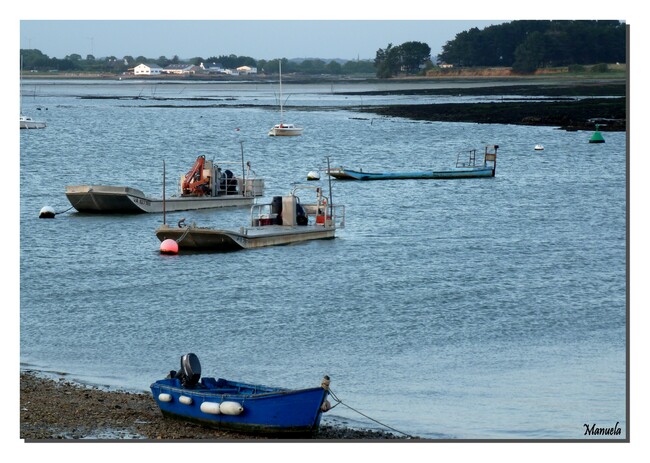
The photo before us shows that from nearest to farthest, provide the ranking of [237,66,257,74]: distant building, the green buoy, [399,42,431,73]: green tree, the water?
the water
[399,42,431,73]: green tree
[237,66,257,74]: distant building
the green buoy

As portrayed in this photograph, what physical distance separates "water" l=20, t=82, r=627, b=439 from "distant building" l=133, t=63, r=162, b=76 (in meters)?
3.73

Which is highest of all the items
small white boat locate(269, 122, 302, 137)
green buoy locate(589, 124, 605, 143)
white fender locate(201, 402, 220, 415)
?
small white boat locate(269, 122, 302, 137)

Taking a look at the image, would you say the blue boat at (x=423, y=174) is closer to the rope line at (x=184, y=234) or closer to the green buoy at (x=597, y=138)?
the green buoy at (x=597, y=138)

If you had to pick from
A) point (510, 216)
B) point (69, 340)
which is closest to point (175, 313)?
point (69, 340)

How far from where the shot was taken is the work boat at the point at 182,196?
43.2m

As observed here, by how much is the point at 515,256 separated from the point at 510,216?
390 inches

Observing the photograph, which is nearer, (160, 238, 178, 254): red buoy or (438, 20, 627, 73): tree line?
(438, 20, 627, 73): tree line

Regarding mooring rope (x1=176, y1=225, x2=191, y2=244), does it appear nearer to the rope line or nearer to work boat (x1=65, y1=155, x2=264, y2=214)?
the rope line

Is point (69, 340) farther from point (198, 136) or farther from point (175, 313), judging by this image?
point (198, 136)

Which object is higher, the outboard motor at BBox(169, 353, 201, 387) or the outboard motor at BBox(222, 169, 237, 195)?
the outboard motor at BBox(222, 169, 237, 195)

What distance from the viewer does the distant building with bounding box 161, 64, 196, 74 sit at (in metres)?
24.0

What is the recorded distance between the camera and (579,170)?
5706 cm

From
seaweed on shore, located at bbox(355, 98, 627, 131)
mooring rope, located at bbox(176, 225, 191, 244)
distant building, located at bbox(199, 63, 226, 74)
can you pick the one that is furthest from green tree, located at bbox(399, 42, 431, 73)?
seaweed on shore, located at bbox(355, 98, 627, 131)

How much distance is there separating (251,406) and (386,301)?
38.9ft
